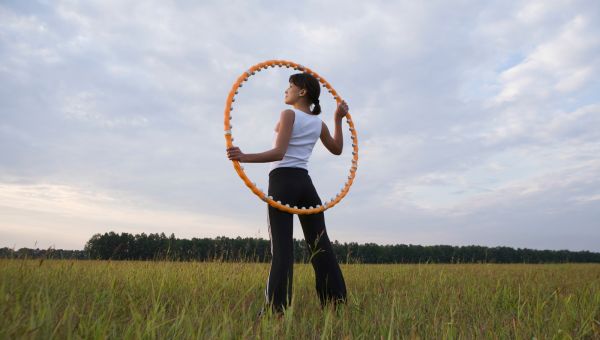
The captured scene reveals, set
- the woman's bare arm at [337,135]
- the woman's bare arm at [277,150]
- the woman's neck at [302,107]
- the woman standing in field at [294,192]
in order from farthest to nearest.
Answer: the woman's bare arm at [337,135] → the woman's neck at [302,107] → the woman standing in field at [294,192] → the woman's bare arm at [277,150]

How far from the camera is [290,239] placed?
476 cm

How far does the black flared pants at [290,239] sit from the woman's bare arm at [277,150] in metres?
0.26

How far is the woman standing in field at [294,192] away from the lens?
4.57 metres

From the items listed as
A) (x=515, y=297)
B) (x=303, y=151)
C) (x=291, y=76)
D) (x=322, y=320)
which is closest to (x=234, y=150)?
(x=303, y=151)

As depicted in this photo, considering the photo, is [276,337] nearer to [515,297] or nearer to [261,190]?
[261,190]

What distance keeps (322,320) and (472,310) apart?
1961mm

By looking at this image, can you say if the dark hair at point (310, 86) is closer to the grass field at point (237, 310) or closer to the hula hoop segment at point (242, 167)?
the hula hoop segment at point (242, 167)

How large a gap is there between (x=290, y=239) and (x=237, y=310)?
3.17 feet

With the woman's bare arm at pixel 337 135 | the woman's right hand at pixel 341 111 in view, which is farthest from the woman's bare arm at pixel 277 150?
the woman's right hand at pixel 341 111

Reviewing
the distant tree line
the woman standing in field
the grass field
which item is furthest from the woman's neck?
the distant tree line

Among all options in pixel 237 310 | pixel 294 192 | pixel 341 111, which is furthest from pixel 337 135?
pixel 237 310

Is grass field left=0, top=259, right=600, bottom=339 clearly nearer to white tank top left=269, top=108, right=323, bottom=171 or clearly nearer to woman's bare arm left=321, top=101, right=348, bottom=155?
white tank top left=269, top=108, right=323, bottom=171

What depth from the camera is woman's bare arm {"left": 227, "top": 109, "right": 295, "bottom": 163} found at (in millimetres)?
4398

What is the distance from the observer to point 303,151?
4746mm
